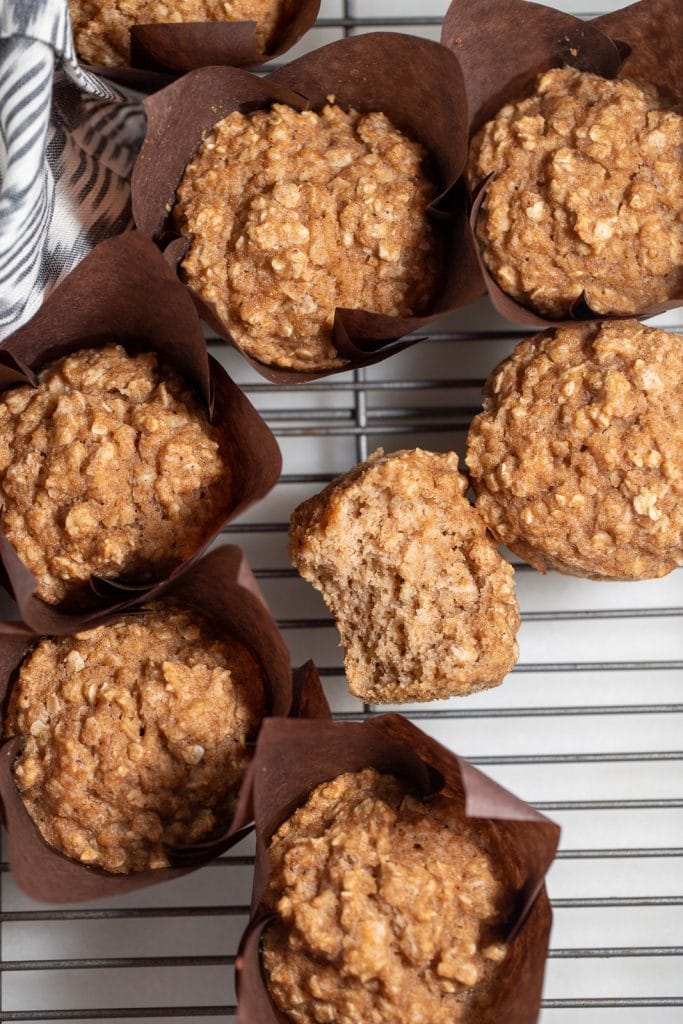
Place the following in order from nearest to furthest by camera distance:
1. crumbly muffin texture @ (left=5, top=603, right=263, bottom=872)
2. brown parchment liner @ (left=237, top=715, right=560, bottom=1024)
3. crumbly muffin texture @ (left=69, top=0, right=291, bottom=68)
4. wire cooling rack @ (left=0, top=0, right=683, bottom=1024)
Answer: brown parchment liner @ (left=237, top=715, right=560, bottom=1024), crumbly muffin texture @ (left=5, top=603, right=263, bottom=872), crumbly muffin texture @ (left=69, top=0, right=291, bottom=68), wire cooling rack @ (left=0, top=0, right=683, bottom=1024)

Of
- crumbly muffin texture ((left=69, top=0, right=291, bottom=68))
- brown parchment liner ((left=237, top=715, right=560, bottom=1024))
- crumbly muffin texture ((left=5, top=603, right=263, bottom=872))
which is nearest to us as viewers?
brown parchment liner ((left=237, top=715, right=560, bottom=1024))

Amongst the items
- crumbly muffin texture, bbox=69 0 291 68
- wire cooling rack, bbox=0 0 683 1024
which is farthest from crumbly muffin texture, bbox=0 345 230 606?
crumbly muffin texture, bbox=69 0 291 68

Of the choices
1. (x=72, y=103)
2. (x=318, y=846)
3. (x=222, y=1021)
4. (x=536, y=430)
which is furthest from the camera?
(x=222, y=1021)

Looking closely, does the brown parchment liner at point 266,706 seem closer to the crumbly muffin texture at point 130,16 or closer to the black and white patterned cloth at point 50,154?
the black and white patterned cloth at point 50,154

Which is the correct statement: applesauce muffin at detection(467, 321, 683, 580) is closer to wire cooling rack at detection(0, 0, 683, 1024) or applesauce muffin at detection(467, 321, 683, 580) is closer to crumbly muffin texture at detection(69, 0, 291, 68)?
wire cooling rack at detection(0, 0, 683, 1024)

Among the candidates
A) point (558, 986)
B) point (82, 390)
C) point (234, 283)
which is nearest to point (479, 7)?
point (234, 283)

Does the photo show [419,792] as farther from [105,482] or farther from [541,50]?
[541,50]

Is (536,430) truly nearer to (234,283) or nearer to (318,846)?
(234,283)

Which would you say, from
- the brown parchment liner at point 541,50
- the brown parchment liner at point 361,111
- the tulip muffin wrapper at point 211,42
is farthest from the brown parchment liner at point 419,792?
the tulip muffin wrapper at point 211,42
